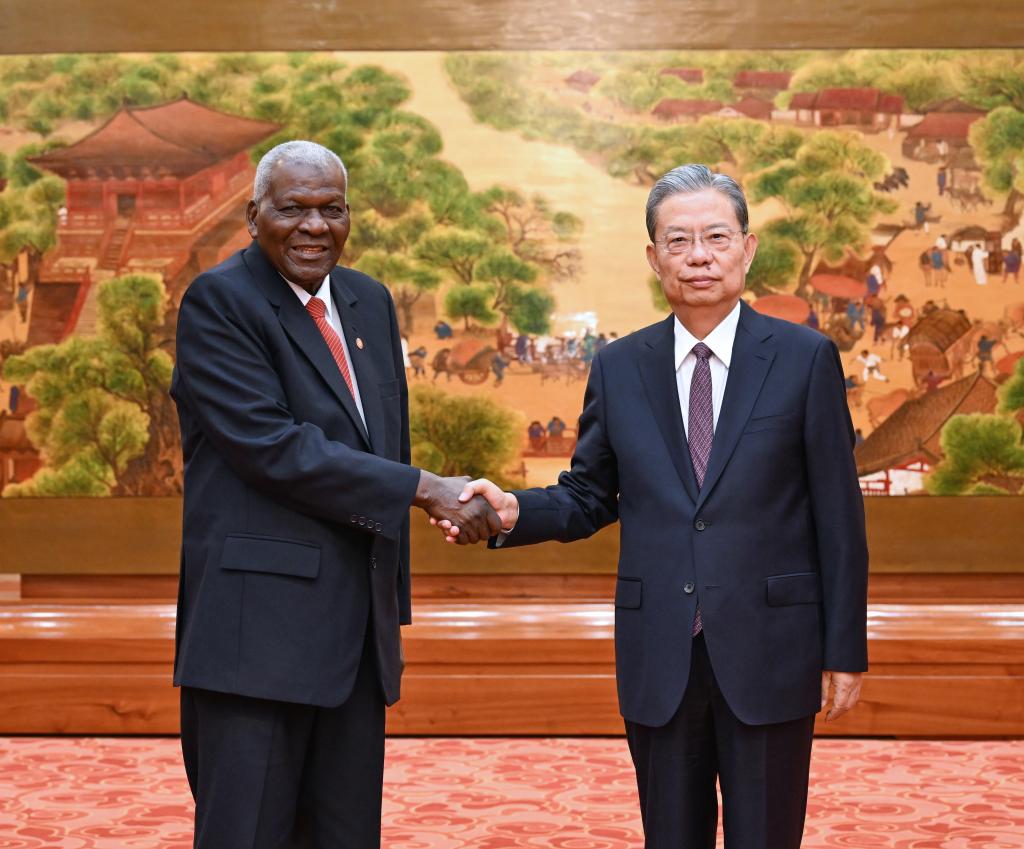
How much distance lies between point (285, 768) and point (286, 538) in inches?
20.9

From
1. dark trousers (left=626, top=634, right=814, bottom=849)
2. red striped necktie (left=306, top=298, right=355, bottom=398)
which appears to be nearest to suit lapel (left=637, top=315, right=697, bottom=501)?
dark trousers (left=626, top=634, right=814, bottom=849)

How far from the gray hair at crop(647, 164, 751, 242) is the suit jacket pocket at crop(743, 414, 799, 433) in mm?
473

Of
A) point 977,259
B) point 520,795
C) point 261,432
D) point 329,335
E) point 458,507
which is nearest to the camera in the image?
point 261,432

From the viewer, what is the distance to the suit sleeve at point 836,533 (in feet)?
9.54

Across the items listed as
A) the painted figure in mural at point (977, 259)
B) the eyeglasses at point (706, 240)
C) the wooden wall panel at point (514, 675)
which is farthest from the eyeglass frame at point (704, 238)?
the painted figure in mural at point (977, 259)

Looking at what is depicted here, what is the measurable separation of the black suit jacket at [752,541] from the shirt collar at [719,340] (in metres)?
0.02

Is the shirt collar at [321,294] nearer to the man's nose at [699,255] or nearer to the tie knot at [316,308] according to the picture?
the tie knot at [316,308]

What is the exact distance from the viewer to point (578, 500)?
11.0 ft

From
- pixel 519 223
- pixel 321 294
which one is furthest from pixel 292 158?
pixel 519 223

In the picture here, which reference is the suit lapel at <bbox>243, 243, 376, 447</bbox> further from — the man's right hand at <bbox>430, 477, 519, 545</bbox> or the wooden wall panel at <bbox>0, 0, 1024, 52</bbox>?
the wooden wall panel at <bbox>0, 0, 1024, 52</bbox>

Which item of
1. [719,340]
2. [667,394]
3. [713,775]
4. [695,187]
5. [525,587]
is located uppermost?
[695,187]

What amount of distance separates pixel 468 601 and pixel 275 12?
3.42 meters

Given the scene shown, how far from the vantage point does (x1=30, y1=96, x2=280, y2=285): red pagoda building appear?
696cm

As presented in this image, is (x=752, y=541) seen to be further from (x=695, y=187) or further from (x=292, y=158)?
(x=292, y=158)
